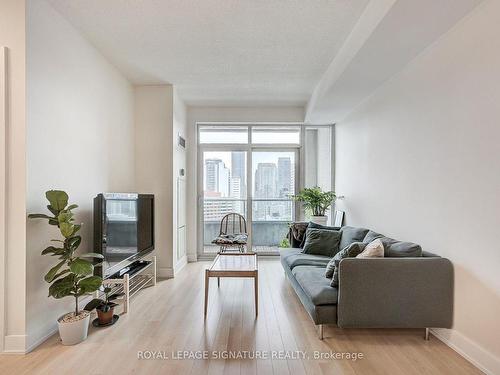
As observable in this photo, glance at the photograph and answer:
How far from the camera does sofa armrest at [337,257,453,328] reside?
8.18ft

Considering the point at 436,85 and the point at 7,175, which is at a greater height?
the point at 436,85

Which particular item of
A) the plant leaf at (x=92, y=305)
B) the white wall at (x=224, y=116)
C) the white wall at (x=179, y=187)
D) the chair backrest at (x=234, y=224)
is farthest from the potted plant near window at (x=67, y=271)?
the chair backrest at (x=234, y=224)

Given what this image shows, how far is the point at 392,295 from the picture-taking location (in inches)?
98.9

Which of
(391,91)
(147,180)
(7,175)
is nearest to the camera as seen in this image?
(7,175)

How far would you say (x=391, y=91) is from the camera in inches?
137

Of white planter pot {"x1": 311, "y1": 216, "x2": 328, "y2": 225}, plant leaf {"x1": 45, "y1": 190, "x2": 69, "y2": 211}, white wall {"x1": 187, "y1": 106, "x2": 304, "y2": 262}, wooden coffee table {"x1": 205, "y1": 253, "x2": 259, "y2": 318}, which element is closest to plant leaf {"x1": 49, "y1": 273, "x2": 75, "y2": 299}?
plant leaf {"x1": 45, "y1": 190, "x2": 69, "y2": 211}

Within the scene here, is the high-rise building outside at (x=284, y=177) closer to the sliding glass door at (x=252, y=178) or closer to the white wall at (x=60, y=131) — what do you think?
the sliding glass door at (x=252, y=178)

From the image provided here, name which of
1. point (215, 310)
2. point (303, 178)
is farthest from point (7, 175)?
point (303, 178)

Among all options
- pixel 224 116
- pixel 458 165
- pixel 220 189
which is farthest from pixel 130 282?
pixel 458 165

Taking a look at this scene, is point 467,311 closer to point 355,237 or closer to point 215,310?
point 355,237

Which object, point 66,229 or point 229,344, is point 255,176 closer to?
point 229,344

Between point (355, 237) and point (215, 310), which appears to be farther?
point (355, 237)

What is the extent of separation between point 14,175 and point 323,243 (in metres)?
3.45

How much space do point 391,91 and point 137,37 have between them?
2.84 metres
